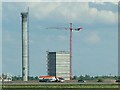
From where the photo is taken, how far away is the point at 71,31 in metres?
199

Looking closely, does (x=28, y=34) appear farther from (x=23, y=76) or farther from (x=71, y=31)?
(x=71, y=31)

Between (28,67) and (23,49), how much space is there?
6884 millimetres

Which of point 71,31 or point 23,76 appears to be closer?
point 23,76

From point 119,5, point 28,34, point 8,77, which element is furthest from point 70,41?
point 119,5

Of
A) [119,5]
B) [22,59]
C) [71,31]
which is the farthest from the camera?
[71,31]

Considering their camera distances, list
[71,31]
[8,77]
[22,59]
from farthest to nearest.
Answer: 1. [71,31]
2. [8,77]
3. [22,59]

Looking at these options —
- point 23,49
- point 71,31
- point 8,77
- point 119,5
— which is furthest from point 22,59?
point 119,5

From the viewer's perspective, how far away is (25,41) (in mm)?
168125

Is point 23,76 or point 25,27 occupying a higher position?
point 25,27

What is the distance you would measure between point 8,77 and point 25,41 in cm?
1841

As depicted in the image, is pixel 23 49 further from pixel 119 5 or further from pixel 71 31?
pixel 119 5

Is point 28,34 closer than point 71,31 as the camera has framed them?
Yes

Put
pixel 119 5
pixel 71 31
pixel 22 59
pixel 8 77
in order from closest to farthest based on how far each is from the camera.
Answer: pixel 119 5
pixel 22 59
pixel 8 77
pixel 71 31

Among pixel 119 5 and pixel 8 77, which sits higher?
pixel 119 5
